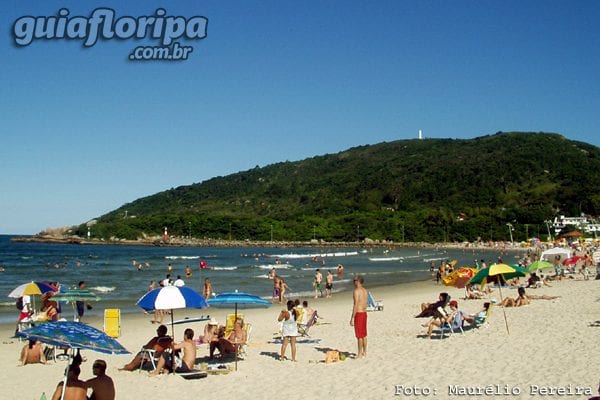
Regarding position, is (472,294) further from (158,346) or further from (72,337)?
(72,337)

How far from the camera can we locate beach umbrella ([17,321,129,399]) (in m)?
6.73

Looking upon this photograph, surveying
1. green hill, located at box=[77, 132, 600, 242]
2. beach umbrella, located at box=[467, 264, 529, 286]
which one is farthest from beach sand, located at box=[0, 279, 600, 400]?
green hill, located at box=[77, 132, 600, 242]

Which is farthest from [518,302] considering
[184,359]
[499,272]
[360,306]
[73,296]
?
[73,296]

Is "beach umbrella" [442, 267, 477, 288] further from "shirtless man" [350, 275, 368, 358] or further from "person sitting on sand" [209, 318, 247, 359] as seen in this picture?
"person sitting on sand" [209, 318, 247, 359]

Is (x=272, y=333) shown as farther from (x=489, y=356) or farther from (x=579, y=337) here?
(x=579, y=337)

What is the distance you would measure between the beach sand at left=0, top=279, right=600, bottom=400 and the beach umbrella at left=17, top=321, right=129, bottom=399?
206 centimetres

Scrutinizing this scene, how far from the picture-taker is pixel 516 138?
182 metres

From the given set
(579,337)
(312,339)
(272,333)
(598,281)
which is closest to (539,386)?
(579,337)

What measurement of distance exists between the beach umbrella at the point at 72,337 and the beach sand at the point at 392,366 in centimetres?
206

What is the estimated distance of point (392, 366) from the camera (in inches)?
395

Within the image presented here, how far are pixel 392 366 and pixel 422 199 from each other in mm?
144657

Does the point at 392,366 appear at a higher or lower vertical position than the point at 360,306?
lower

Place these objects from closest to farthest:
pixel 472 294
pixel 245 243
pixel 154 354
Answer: pixel 154 354
pixel 472 294
pixel 245 243

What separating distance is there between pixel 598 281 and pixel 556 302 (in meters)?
9.53
